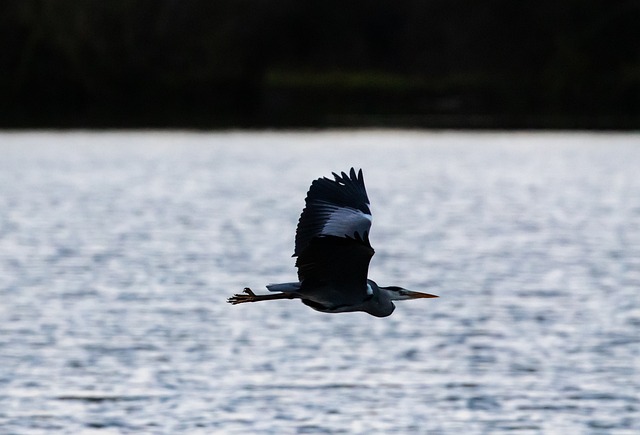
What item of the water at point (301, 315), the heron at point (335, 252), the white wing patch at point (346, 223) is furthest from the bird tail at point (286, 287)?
the water at point (301, 315)

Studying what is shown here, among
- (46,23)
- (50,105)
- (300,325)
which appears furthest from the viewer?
(50,105)

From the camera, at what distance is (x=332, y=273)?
32.0ft

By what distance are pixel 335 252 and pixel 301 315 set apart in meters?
10.9

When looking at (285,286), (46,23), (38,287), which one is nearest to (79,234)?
(38,287)

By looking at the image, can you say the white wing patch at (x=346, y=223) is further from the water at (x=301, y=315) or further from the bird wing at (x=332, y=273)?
the water at (x=301, y=315)

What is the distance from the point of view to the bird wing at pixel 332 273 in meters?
9.66

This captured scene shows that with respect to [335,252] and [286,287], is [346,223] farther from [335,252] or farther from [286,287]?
[286,287]

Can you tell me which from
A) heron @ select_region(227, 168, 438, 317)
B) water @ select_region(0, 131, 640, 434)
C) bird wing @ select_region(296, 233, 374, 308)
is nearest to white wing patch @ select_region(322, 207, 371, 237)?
heron @ select_region(227, 168, 438, 317)

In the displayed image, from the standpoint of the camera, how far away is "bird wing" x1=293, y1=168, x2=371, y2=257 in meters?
9.31

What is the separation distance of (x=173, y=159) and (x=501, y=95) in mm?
27395

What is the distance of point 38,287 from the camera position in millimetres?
22344

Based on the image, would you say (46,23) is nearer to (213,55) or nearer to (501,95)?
(213,55)

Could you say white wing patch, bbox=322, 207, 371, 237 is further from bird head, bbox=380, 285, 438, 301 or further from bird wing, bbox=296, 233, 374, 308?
bird head, bbox=380, 285, 438, 301

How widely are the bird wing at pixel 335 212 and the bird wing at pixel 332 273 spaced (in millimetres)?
170
